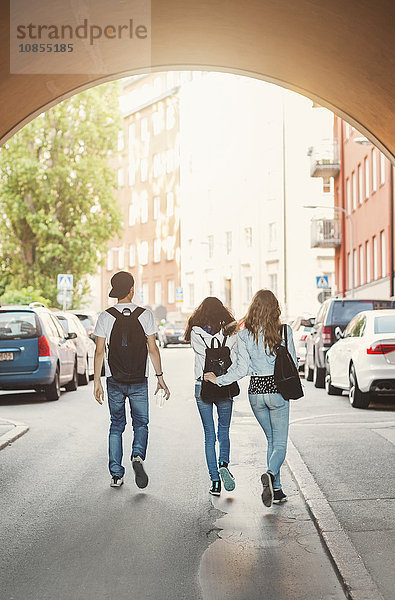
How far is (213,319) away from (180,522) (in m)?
1.95

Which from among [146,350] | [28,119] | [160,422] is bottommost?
[160,422]

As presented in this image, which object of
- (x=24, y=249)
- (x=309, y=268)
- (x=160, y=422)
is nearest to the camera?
(x=160, y=422)

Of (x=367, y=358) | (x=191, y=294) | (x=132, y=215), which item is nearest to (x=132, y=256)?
(x=132, y=215)

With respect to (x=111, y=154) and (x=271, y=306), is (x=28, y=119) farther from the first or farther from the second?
(x=111, y=154)

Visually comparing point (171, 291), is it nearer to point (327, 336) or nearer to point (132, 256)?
point (132, 256)

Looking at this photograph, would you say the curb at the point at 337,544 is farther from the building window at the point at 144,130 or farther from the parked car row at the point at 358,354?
the building window at the point at 144,130

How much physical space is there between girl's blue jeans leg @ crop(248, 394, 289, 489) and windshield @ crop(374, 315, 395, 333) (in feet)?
31.7

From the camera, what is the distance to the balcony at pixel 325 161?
53750 mm

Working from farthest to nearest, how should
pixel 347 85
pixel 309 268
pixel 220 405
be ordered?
pixel 309 268, pixel 347 85, pixel 220 405

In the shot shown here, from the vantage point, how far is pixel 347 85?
12.6 metres

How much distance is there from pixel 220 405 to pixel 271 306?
103 centimetres

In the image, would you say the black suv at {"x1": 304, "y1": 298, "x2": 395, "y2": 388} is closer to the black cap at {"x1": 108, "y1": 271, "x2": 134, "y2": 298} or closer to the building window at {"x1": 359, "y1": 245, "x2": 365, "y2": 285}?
the black cap at {"x1": 108, "y1": 271, "x2": 134, "y2": 298}

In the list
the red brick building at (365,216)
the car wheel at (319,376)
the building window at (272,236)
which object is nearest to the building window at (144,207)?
the building window at (272,236)

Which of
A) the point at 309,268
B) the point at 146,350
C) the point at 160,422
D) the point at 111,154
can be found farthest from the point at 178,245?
the point at 146,350
